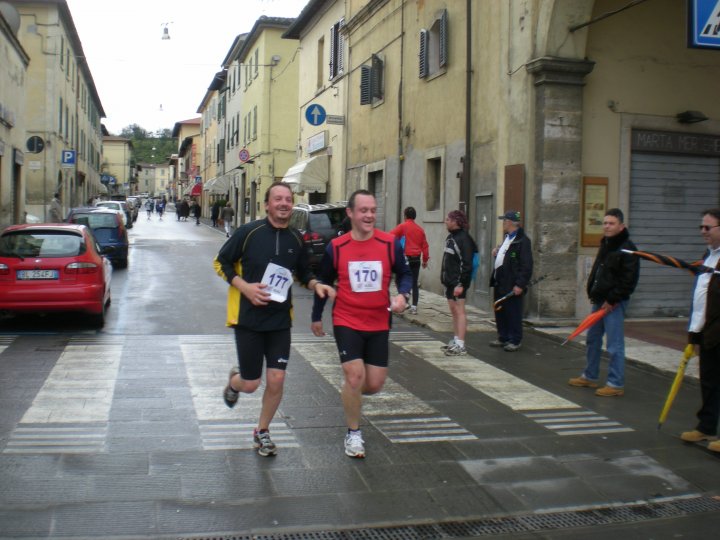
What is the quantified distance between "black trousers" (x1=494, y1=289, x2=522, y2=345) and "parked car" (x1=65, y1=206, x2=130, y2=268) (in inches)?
503

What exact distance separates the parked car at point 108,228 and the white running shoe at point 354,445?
1603 cm

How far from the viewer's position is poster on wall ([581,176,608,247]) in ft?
40.6

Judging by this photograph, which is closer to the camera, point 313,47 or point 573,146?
point 573,146

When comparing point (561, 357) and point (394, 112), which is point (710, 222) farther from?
point (394, 112)

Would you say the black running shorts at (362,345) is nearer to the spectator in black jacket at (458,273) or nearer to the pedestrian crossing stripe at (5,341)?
the spectator in black jacket at (458,273)

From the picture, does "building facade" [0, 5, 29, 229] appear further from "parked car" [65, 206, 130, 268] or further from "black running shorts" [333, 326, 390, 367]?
"black running shorts" [333, 326, 390, 367]

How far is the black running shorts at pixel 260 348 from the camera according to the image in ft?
17.7

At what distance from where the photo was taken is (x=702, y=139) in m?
13.3

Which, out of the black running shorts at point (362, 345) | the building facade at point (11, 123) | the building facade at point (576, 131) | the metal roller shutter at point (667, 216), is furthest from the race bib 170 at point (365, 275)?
the building facade at point (11, 123)

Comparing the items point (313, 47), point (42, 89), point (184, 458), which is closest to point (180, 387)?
point (184, 458)

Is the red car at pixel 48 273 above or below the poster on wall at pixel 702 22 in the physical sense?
below

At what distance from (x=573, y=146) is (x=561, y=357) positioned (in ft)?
12.1

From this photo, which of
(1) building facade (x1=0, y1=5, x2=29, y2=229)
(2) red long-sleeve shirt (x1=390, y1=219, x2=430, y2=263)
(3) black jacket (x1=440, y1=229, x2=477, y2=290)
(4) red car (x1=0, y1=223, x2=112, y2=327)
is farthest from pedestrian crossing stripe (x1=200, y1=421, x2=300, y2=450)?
(1) building facade (x1=0, y1=5, x2=29, y2=229)

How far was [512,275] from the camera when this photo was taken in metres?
10.1
